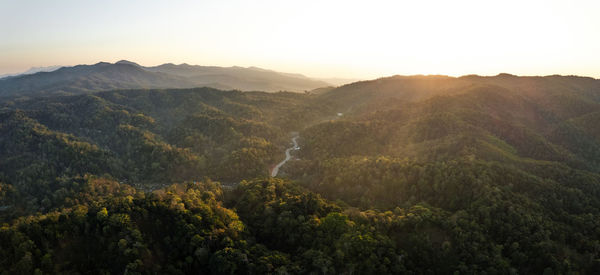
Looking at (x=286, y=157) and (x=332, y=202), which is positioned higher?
(x=332, y=202)

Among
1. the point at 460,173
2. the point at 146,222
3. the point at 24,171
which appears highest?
the point at 460,173

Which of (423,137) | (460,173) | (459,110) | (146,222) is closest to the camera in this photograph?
(146,222)

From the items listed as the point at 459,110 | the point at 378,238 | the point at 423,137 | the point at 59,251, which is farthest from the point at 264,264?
the point at 459,110

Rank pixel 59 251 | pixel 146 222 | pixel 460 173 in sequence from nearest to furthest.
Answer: pixel 59 251, pixel 146 222, pixel 460 173

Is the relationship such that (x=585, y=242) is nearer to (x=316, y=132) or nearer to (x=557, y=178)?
(x=557, y=178)

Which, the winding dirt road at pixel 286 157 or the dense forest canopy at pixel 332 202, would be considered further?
the winding dirt road at pixel 286 157

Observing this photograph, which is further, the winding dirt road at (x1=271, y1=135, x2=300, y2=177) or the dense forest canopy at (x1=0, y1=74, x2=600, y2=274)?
the winding dirt road at (x1=271, y1=135, x2=300, y2=177)

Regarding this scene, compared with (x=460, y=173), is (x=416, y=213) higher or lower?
lower

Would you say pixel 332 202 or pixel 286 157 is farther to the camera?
pixel 286 157
